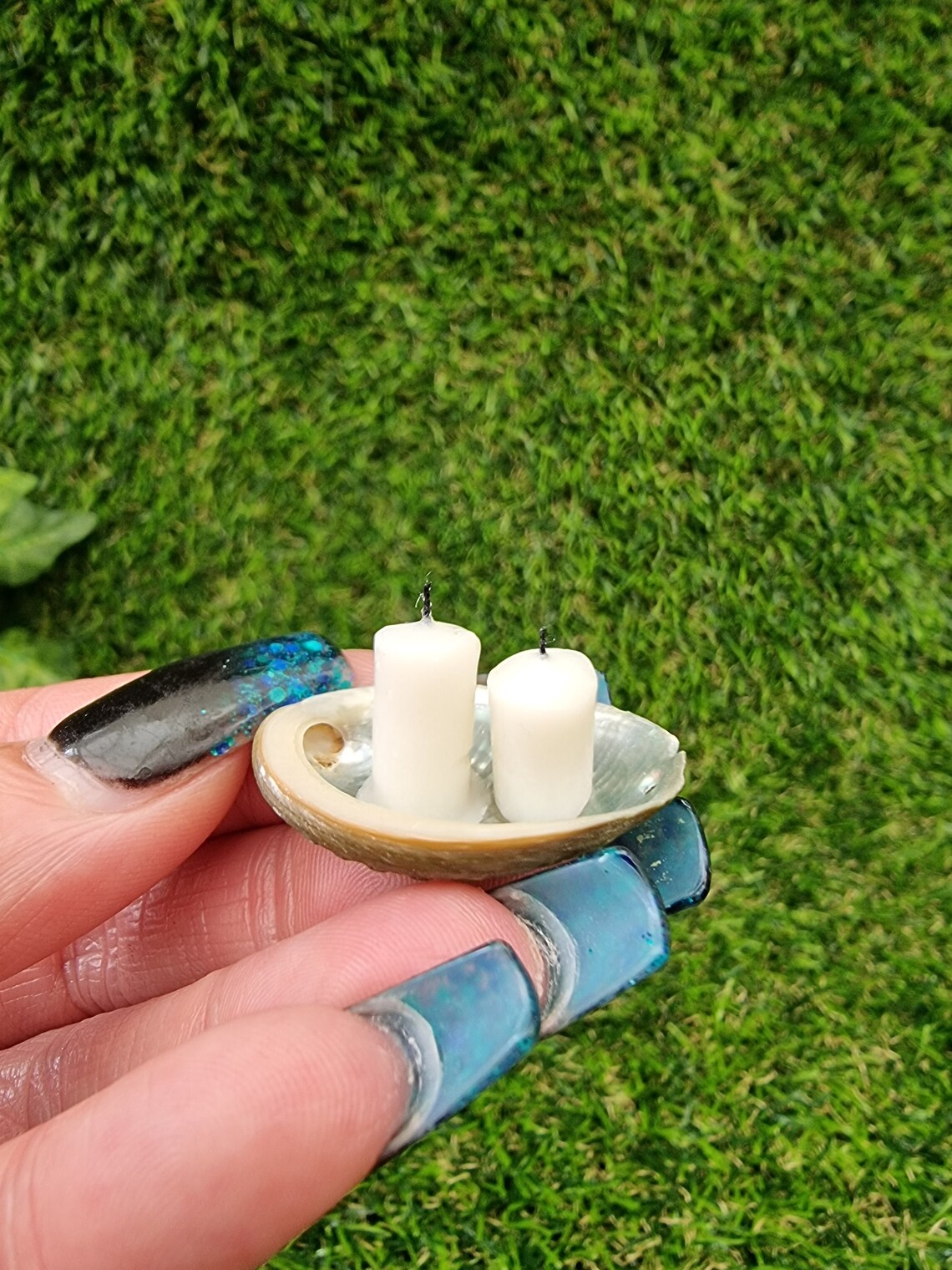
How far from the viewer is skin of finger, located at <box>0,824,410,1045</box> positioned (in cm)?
142

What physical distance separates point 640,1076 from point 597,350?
4.58 feet

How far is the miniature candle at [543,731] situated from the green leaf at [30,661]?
3.70ft

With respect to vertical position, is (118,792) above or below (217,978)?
above

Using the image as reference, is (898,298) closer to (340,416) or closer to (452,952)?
(340,416)

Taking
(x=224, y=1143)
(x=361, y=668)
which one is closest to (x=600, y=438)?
(x=361, y=668)

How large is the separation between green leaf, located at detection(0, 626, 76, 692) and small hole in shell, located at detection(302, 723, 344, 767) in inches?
32.1

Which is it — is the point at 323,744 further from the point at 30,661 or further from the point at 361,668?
the point at 30,661

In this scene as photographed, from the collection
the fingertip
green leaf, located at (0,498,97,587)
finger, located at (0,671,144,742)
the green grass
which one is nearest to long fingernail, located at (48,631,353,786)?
the fingertip

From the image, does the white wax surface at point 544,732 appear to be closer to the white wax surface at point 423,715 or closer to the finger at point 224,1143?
the white wax surface at point 423,715

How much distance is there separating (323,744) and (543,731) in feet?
1.25

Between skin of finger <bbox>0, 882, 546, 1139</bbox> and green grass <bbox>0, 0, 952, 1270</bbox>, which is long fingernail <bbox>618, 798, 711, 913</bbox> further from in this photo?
green grass <bbox>0, 0, 952, 1270</bbox>

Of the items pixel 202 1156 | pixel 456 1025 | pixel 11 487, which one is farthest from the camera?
pixel 11 487

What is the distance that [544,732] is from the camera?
1.18 meters

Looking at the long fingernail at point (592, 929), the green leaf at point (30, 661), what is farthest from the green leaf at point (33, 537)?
the long fingernail at point (592, 929)
